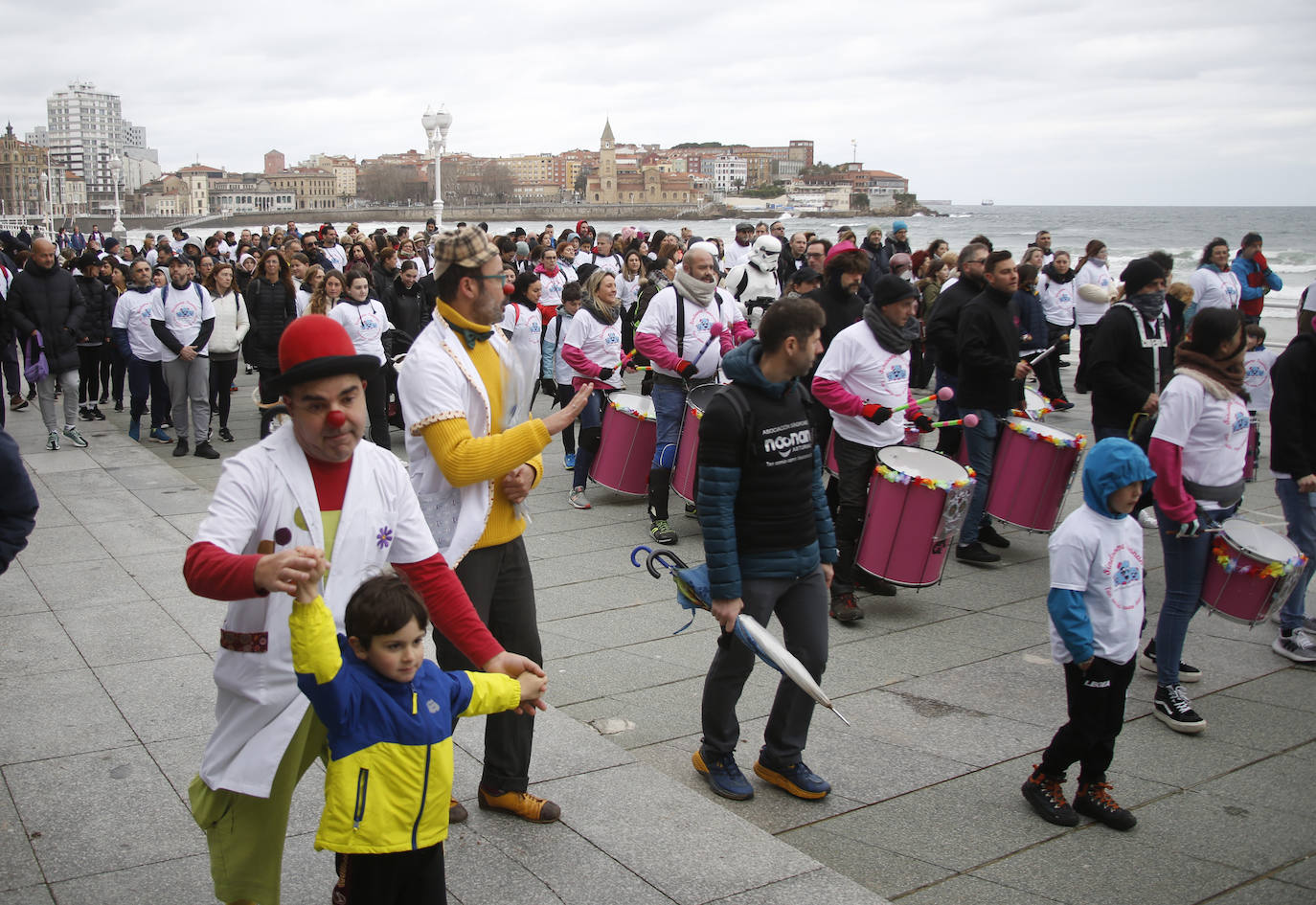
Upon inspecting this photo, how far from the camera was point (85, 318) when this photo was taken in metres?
12.9

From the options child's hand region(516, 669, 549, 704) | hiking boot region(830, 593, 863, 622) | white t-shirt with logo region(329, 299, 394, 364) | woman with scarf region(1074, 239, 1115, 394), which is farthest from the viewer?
woman with scarf region(1074, 239, 1115, 394)

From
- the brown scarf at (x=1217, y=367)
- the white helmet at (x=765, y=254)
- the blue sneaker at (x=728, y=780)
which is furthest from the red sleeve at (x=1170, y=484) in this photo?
the white helmet at (x=765, y=254)

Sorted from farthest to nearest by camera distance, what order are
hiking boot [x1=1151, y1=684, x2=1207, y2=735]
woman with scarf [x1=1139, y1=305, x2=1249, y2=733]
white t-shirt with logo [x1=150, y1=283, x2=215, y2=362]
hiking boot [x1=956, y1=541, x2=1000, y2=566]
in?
white t-shirt with logo [x1=150, y1=283, x2=215, y2=362], hiking boot [x1=956, y1=541, x2=1000, y2=566], woman with scarf [x1=1139, y1=305, x2=1249, y2=733], hiking boot [x1=1151, y1=684, x2=1207, y2=735]

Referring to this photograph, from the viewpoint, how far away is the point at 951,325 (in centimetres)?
829

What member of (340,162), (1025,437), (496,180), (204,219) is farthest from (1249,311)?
(340,162)

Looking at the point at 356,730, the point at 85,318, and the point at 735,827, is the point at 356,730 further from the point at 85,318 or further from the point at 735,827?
the point at 85,318

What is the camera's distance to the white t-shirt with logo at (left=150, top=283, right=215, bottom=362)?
11.0 metres

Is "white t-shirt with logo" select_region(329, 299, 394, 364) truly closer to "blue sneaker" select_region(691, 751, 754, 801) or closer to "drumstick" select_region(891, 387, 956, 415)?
"drumstick" select_region(891, 387, 956, 415)

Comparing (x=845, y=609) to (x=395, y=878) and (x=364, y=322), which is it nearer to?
(x=395, y=878)

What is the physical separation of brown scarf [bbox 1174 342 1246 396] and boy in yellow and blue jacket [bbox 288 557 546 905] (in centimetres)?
409

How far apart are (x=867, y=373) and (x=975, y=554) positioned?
1928mm

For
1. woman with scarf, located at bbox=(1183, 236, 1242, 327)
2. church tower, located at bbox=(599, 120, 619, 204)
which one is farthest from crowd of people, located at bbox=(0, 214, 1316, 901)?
church tower, located at bbox=(599, 120, 619, 204)

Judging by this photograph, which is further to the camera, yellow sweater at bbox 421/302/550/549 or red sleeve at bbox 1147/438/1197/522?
red sleeve at bbox 1147/438/1197/522

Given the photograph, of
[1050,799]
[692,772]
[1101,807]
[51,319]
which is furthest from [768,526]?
[51,319]
